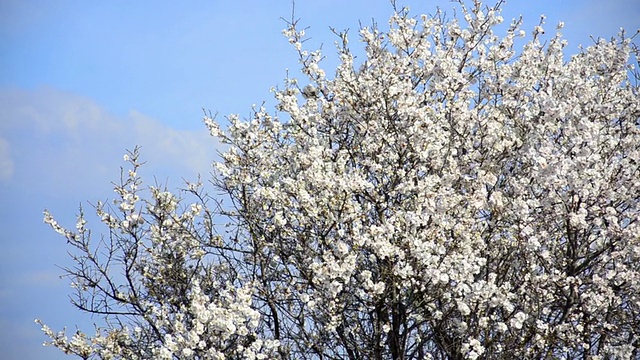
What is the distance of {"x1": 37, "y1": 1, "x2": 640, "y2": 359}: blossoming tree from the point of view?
9.30m

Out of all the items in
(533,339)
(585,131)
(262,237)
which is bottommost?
(533,339)

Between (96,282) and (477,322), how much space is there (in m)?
5.19

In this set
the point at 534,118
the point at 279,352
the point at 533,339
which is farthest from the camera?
the point at 534,118

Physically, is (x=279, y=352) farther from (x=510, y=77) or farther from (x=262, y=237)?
(x=510, y=77)

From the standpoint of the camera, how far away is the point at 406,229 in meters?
9.28

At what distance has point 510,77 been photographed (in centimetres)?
1149

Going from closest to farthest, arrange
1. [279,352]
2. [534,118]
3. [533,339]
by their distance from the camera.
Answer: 1. [533,339]
2. [279,352]
3. [534,118]

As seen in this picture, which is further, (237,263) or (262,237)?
(237,263)

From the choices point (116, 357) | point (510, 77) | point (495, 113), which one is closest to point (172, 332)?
point (116, 357)

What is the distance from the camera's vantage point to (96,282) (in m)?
10.6

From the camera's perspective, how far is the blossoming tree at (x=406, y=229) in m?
9.30

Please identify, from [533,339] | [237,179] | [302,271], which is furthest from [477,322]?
[237,179]

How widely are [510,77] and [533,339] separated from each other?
4.04m

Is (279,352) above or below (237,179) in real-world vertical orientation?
below
